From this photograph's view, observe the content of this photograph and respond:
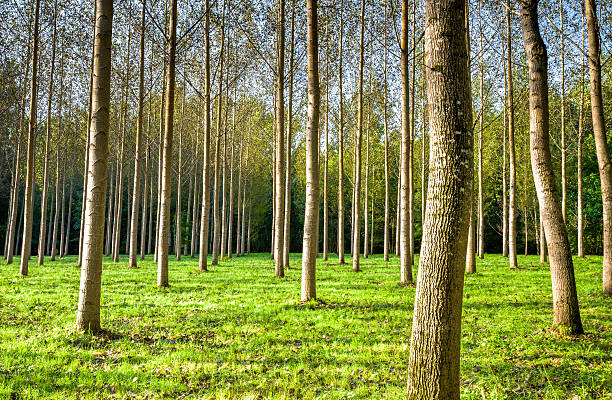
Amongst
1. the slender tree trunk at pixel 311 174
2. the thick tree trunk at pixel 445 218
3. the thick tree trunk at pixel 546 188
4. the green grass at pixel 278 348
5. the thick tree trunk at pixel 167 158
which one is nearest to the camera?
the thick tree trunk at pixel 445 218

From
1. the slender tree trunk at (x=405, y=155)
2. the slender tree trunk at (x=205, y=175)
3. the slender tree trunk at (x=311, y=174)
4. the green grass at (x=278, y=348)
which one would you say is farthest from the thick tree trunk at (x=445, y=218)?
the slender tree trunk at (x=205, y=175)

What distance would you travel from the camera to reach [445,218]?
3.12m

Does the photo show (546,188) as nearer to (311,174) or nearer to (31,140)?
(311,174)

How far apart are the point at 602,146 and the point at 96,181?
11.5 meters

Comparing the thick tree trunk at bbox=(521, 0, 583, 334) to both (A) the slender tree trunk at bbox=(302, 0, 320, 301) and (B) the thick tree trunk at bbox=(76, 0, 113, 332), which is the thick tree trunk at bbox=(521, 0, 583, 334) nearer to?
(A) the slender tree trunk at bbox=(302, 0, 320, 301)

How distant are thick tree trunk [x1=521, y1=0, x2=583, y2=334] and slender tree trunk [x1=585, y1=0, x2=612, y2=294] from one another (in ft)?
13.4

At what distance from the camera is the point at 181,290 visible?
441 inches

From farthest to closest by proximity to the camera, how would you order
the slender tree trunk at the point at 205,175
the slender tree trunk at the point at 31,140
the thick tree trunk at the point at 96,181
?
the slender tree trunk at the point at 205,175 → the slender tree trunk at the point at 31,140 → the thick tree trunk at the point at 96,181

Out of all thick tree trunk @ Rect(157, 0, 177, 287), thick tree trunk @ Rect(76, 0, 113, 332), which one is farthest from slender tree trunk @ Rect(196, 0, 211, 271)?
thick tree trunk @ Rect(76, 0, 113, 332)

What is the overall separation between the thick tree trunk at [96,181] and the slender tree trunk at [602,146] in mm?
10597

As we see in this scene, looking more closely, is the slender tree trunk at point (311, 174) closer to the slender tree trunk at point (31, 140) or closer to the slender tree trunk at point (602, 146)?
the slender tree trunk at point (602, 146)

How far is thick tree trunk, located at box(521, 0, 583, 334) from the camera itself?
598cm

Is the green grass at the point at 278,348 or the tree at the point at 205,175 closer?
the green grass at the point at 278,348

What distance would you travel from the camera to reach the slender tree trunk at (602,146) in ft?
30.0
